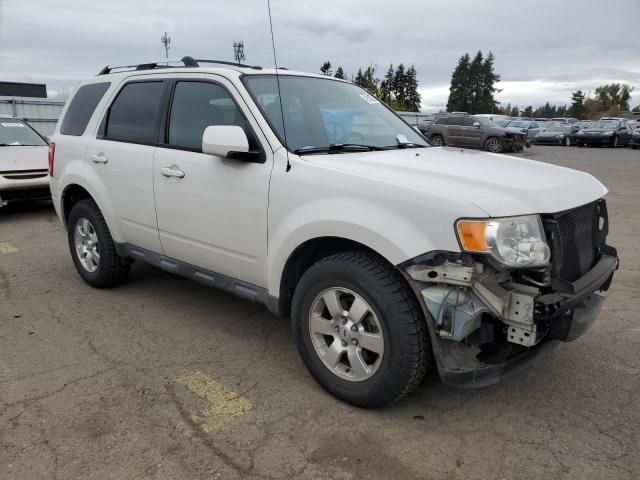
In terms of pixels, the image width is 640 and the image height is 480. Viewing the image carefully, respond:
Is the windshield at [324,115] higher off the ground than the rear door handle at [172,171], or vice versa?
the windshield at [324,115]

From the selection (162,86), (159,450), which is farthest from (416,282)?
(162,86)

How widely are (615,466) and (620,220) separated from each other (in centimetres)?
667

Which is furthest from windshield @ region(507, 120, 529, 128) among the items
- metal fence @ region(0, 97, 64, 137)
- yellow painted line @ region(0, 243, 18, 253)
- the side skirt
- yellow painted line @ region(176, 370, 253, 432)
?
yellow painted line @ region(176, 370, 253, 432)

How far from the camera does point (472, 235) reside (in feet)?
8.10

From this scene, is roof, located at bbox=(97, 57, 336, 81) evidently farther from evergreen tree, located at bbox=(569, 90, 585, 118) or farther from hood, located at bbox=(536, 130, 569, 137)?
evergreen tree, located at bbox=(569, 90, 585, 118)

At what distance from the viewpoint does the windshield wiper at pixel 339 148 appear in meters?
3.34

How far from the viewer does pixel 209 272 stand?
3809 mm

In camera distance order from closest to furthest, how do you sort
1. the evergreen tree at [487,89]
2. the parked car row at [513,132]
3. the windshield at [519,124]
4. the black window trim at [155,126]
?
the black window trim at [155,126], the parked car row at [513,132], the windshield at [519,124], the evergreen tree at [487,89]

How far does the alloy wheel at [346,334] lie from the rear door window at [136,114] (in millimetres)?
2004

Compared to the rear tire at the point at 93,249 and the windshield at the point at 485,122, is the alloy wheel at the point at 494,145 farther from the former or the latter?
the rear tire at the point at 93,249

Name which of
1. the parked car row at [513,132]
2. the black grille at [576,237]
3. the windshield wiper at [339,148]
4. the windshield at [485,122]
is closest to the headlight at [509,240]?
the black grille at [576,237]

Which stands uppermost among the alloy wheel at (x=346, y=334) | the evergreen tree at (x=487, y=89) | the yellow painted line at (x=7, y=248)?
the evergreen tree at (x=487, y=89)

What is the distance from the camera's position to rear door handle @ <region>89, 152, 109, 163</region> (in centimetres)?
450

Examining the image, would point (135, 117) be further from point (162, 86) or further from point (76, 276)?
point (76, 276)
